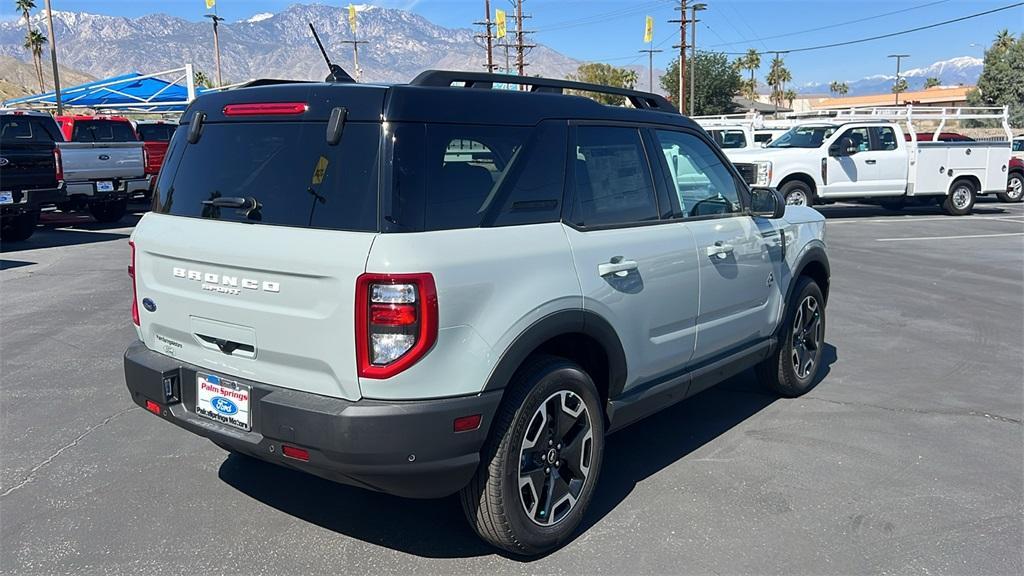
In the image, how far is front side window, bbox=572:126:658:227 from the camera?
3.79 meters

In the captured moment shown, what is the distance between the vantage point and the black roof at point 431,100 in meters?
3.13

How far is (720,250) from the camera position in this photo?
4.54 m

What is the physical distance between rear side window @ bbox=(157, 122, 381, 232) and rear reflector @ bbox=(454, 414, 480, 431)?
0.78 m

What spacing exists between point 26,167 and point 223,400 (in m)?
12.2

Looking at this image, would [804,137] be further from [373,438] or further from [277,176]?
[373,438]

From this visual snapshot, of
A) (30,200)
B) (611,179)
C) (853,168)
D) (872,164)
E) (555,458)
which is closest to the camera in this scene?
(555,458)

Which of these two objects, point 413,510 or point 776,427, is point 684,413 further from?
point 413,510

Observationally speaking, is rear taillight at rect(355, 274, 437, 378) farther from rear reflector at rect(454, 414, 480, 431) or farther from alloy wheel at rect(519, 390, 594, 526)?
alloy wheel at rect(519, 390, 594, 526)

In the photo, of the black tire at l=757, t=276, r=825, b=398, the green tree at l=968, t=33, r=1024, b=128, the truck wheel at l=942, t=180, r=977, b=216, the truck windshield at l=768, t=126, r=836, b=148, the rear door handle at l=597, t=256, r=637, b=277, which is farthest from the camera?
the green tree at l=968, t=33, r=1024, b=128

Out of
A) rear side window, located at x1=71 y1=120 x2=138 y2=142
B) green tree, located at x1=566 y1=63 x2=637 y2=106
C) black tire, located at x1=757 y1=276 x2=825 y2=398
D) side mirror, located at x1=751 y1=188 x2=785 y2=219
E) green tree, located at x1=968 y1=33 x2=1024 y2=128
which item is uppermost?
green tree, located at x1=566 y1=63 x2=637 y2=106

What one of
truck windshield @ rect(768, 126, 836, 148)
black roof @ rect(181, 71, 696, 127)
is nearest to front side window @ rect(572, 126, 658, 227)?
black roof @ rect(181, 71, 696, 127)

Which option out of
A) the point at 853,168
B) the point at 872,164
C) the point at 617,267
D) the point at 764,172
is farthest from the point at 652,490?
the point at 872,164

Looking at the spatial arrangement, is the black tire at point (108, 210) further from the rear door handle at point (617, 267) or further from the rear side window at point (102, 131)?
the rear door handle at point (617, 267)

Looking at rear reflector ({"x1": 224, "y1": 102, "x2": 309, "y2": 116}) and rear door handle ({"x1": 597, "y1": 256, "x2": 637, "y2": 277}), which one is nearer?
rear reflector ({"x1": 224, "y1": 102, "x2": 309, "y2": 116})
